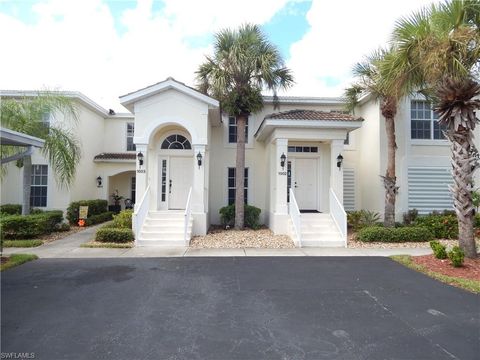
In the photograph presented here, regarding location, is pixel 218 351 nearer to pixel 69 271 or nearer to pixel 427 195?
pixel 69 271

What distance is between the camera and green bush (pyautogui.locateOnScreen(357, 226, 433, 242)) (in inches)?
427

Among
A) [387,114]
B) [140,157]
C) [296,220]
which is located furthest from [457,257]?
[140,157]

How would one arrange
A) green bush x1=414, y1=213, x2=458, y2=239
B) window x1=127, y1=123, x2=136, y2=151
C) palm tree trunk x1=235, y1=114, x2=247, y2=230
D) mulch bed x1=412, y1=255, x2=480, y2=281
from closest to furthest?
mulch bed x1=412, y1=255, x2=480, y2=281
green bush x1=414, y1=213, x2=458, y2=239
palm tree trunk x1=235, y1=114, x2=247, y2=230
window x1=127, y1=123, x2=136, y2=151

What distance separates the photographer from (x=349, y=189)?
15.1 metres

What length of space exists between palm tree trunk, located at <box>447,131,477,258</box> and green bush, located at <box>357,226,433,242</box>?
282cm

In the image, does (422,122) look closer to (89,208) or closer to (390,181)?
(390,181)

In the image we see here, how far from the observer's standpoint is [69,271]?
720 centimetres

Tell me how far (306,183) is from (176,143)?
19.2 ft

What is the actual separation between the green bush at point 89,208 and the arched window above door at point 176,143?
526 cm

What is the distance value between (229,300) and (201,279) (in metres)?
1.37

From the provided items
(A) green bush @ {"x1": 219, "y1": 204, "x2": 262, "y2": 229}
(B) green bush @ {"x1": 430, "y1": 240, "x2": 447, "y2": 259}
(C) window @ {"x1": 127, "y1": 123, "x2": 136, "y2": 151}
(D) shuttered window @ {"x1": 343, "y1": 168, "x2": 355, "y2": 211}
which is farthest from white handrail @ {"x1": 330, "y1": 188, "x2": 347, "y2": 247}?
(C) window @ {"x1": 127, "y1": 123, "x2": 136, "y2": 151}

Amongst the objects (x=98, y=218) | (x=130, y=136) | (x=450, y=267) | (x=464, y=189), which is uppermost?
(x=130, y=136)

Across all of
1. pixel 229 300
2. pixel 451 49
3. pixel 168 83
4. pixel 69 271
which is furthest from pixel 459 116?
pixel 69 271

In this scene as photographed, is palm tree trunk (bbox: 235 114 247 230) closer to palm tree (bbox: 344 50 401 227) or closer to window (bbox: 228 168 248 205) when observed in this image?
window (bbox: 228 168 248 205)
